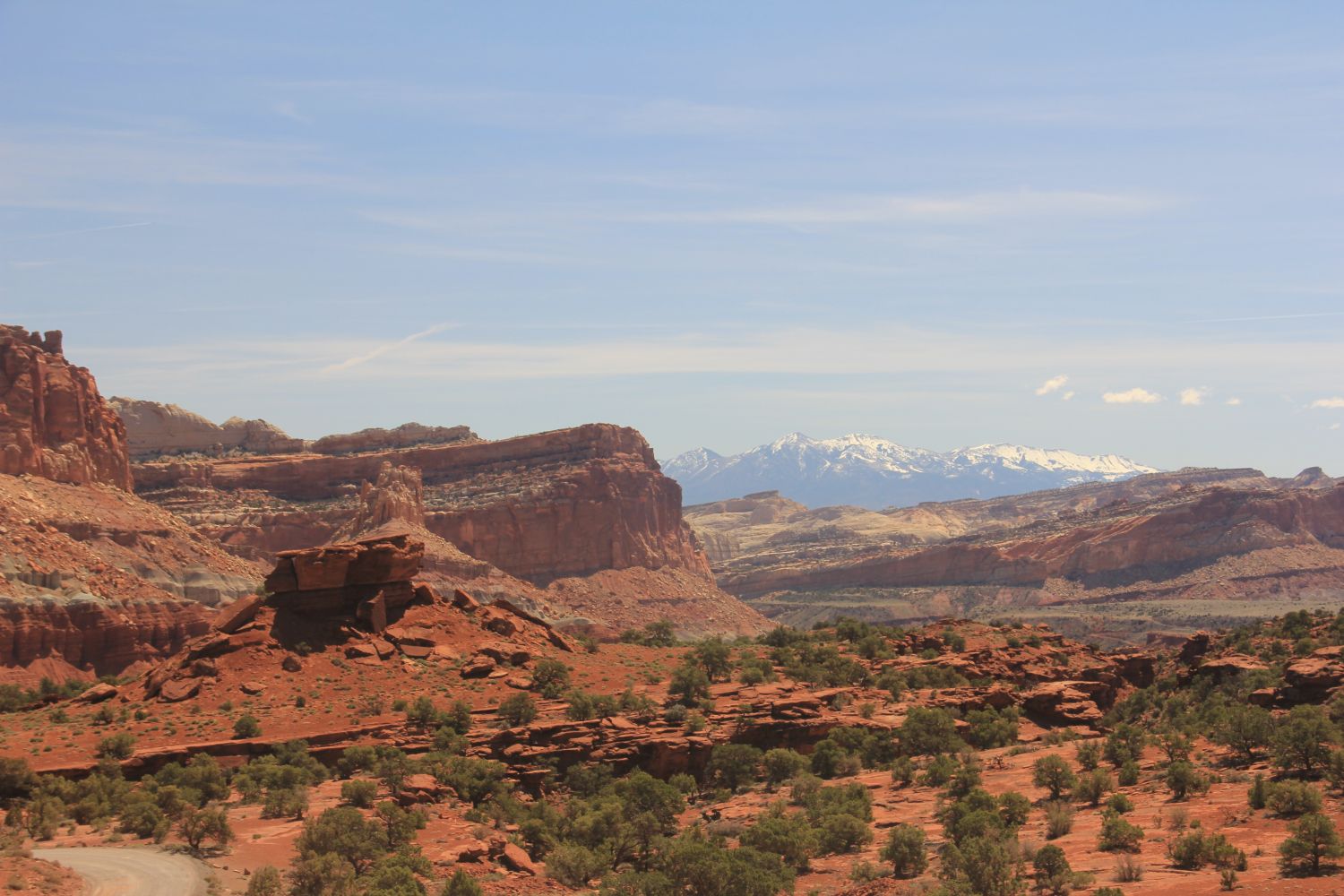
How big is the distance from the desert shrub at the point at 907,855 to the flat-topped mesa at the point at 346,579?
2751 centimetres

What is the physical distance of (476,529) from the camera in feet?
440

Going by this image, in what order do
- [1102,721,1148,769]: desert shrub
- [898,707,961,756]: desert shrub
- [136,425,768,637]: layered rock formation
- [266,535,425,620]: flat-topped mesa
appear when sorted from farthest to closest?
1. [136,425,768,637]: layered rock formation
2. [266,535,425,620]: flat-topped mesa
3. [898,707,961,756]: desert shrub
4. [1102,721,1148,769]: desert shrub

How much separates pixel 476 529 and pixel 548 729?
90195 mm

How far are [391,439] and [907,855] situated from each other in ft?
427

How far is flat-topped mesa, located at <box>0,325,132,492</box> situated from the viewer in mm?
84625

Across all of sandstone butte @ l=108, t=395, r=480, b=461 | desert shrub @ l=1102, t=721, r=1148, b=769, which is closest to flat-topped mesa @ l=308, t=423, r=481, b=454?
sandstone butte @ l=108, t=395, r=480, b=461

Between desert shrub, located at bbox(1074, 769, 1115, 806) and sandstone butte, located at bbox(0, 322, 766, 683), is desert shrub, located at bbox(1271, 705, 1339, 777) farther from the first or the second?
sandstone butte, located at bbox(0, 322, 766, 683)

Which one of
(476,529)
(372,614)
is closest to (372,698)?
(372,614)

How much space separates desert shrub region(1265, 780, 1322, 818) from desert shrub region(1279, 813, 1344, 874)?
405cm

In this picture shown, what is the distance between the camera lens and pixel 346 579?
53.7 m

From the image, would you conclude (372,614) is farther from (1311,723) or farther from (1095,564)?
(1095,564)

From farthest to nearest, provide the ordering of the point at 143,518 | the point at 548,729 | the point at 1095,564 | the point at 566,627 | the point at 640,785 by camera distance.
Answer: the point at 1095,564 → the point at 566,627 → the point at 143,518 → the point at 548,729 → the point at 640,785

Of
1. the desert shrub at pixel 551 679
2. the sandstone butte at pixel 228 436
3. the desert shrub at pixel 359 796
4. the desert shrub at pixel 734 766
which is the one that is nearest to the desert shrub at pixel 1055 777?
the desert shrub at pixel 734 766

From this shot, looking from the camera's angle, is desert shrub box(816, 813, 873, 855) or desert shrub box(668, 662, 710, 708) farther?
desert shrub box(668, 662, 710, 708)
